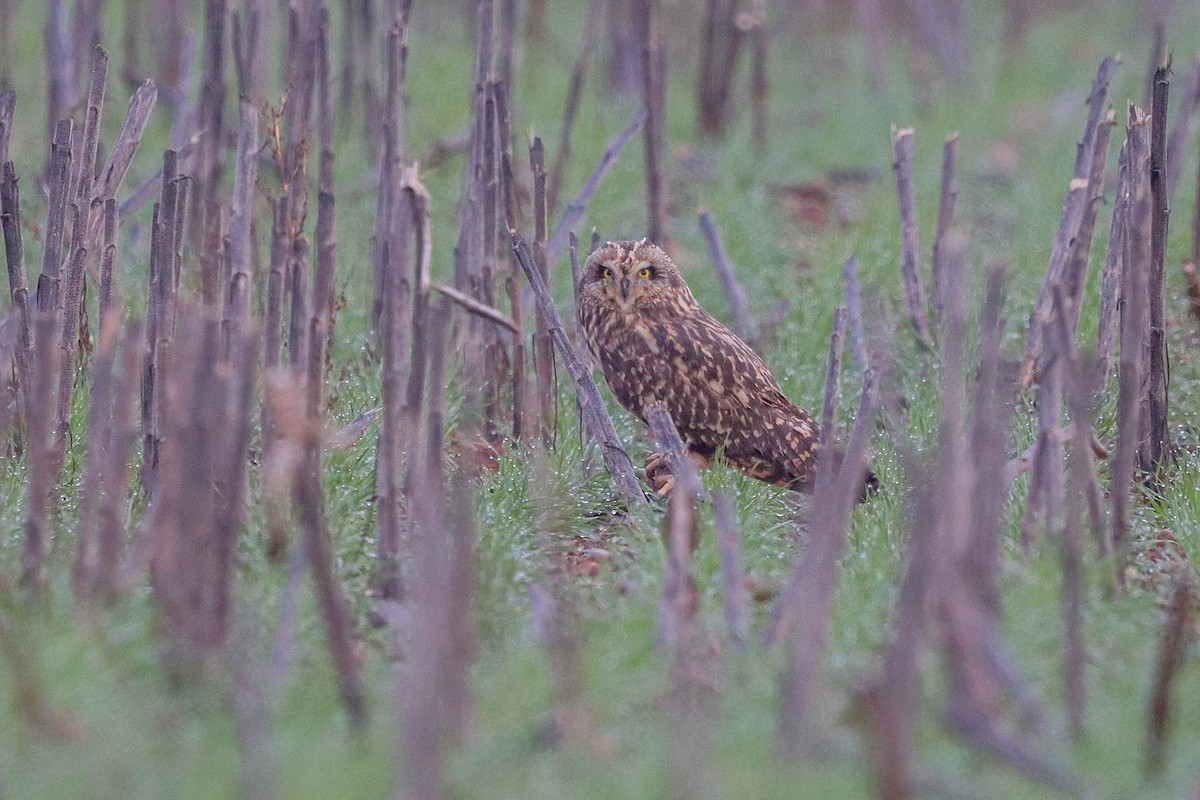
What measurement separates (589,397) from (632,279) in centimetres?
100

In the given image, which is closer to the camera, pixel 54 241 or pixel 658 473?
pixel 54 241

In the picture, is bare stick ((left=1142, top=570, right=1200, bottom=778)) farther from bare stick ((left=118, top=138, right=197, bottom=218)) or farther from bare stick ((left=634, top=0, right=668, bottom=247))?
bare stick ((left=634, top=0, right=668, bottom=247))

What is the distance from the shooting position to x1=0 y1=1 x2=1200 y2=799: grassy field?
3049 mm

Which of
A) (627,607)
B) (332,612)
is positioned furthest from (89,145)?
(627,607)

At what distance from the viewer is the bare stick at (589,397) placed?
472cm

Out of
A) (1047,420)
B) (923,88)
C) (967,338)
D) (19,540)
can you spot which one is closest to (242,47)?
(19,540)

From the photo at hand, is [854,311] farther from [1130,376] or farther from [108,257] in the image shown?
[108,257]

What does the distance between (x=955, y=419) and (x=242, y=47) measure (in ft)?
11.5

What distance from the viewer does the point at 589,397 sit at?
4848 mm

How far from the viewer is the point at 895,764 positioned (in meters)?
2.85

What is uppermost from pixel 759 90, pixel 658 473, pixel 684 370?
pixel 759 90

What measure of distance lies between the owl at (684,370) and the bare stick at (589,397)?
408 millimetres

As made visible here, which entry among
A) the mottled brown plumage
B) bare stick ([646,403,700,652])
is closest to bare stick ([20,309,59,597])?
bare stick ([646,403,700,652])

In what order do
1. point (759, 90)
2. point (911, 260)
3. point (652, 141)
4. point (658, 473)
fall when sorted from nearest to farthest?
point (658, 473) < point (911, 260) < point (652, 141) < point (759, 90)
